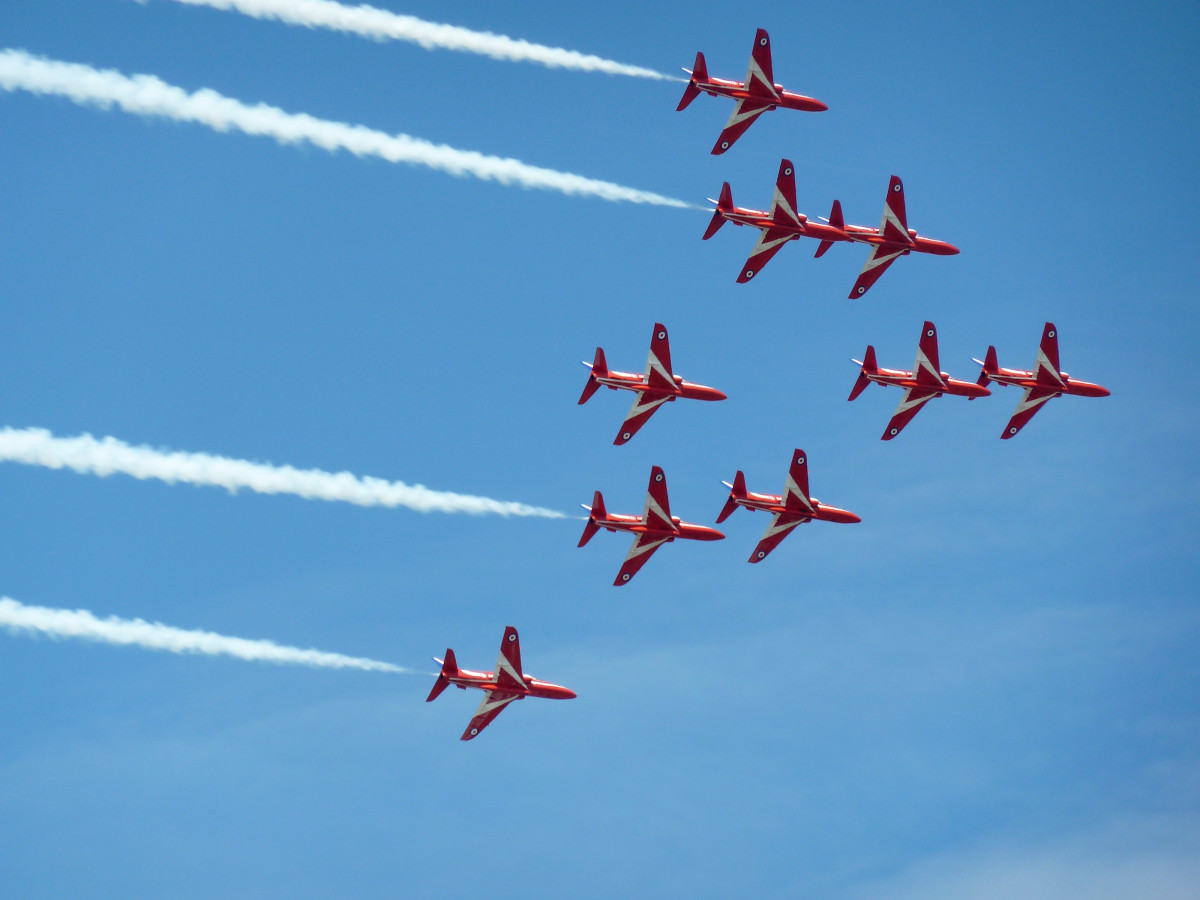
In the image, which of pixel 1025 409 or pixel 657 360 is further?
pixel 1025 409

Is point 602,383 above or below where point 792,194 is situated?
below

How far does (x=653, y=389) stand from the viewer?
316 feet

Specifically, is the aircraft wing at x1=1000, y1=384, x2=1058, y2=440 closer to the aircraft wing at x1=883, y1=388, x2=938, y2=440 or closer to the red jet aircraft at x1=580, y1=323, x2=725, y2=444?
the aircraft wing at x1=883, y1=388, x2=938, y2=440

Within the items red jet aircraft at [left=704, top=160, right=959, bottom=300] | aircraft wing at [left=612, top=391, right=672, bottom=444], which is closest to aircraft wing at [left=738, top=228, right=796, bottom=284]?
red jet aircraft at [left=704, top=160, right=959, bottom=300]

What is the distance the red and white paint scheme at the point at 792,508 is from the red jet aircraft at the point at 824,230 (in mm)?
Answer: 9648

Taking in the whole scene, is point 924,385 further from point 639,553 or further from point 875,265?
point 639,553

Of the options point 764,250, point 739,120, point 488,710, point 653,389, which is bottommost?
point 488,710

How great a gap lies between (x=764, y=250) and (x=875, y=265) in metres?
6.01

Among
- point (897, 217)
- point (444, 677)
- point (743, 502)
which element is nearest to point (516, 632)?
point (444, 677)

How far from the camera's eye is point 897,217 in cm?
9875

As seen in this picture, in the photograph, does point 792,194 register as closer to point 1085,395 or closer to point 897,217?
point 897,217

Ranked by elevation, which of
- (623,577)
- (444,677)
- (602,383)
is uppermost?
(602,383)

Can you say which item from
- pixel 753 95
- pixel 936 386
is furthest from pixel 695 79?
pixel 936 386

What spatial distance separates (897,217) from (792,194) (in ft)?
18.7
